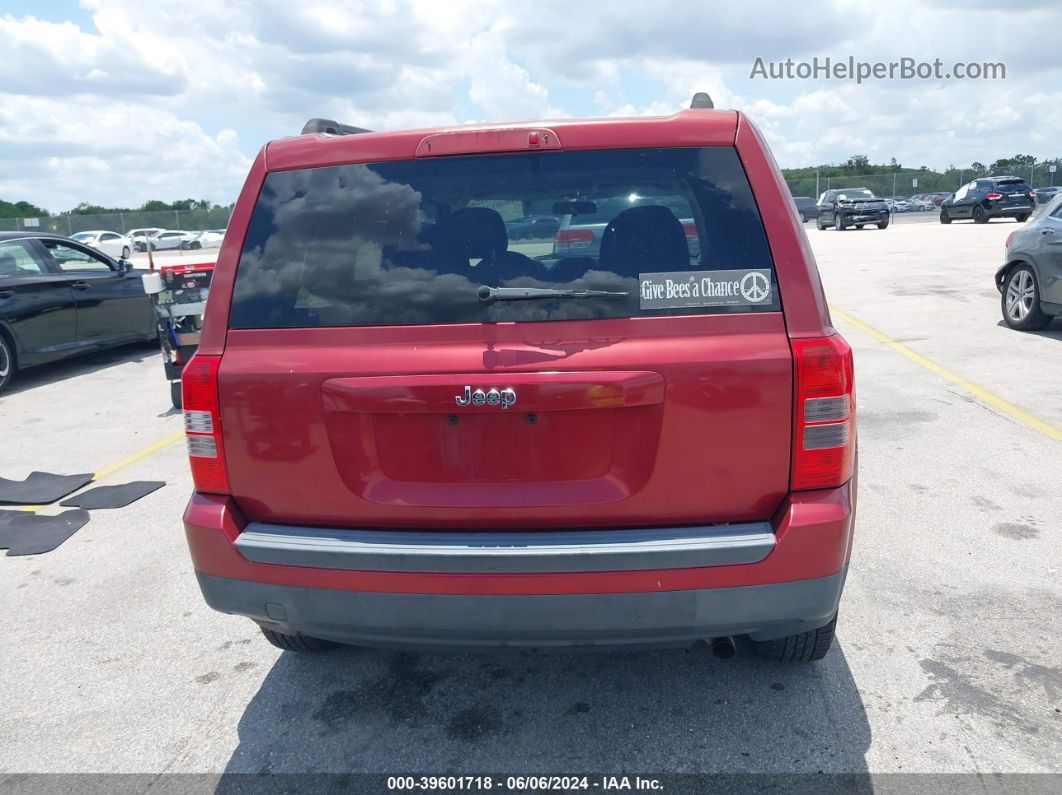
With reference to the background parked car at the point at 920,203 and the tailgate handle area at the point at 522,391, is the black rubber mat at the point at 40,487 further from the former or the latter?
the background parked car at the point at 920,203

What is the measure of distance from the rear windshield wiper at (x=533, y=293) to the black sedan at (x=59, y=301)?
28.8ft

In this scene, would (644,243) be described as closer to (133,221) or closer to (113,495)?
(113,495)

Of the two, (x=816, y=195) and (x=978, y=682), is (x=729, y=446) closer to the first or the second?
(x=978, y=682)

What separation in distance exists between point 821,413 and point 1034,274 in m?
8.71

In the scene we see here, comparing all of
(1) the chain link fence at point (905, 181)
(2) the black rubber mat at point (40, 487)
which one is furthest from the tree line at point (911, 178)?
(2) the black rubber mat at point (40, 487)

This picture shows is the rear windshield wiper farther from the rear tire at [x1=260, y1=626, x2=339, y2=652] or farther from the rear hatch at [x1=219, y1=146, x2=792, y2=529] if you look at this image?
the rear tire at [x1=260, y1=626, x2=339, y2=652]

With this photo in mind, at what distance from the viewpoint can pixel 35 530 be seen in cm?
530

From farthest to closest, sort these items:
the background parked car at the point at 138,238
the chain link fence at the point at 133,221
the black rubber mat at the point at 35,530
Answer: the chain link fence at the point at 133,221
the background parked car at the point at 138,238
the black rubber mat at the point at 35,530

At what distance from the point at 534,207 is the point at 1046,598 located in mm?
2888

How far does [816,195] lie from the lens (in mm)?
52281

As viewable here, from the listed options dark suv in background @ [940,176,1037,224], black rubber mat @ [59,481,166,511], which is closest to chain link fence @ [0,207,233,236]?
dark suv in background @ [940,176,1037,224]

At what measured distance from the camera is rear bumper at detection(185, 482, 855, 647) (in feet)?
8.26

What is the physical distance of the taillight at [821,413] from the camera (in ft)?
8.33

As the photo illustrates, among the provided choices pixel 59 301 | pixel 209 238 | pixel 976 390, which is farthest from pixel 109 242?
pixel 976 390
